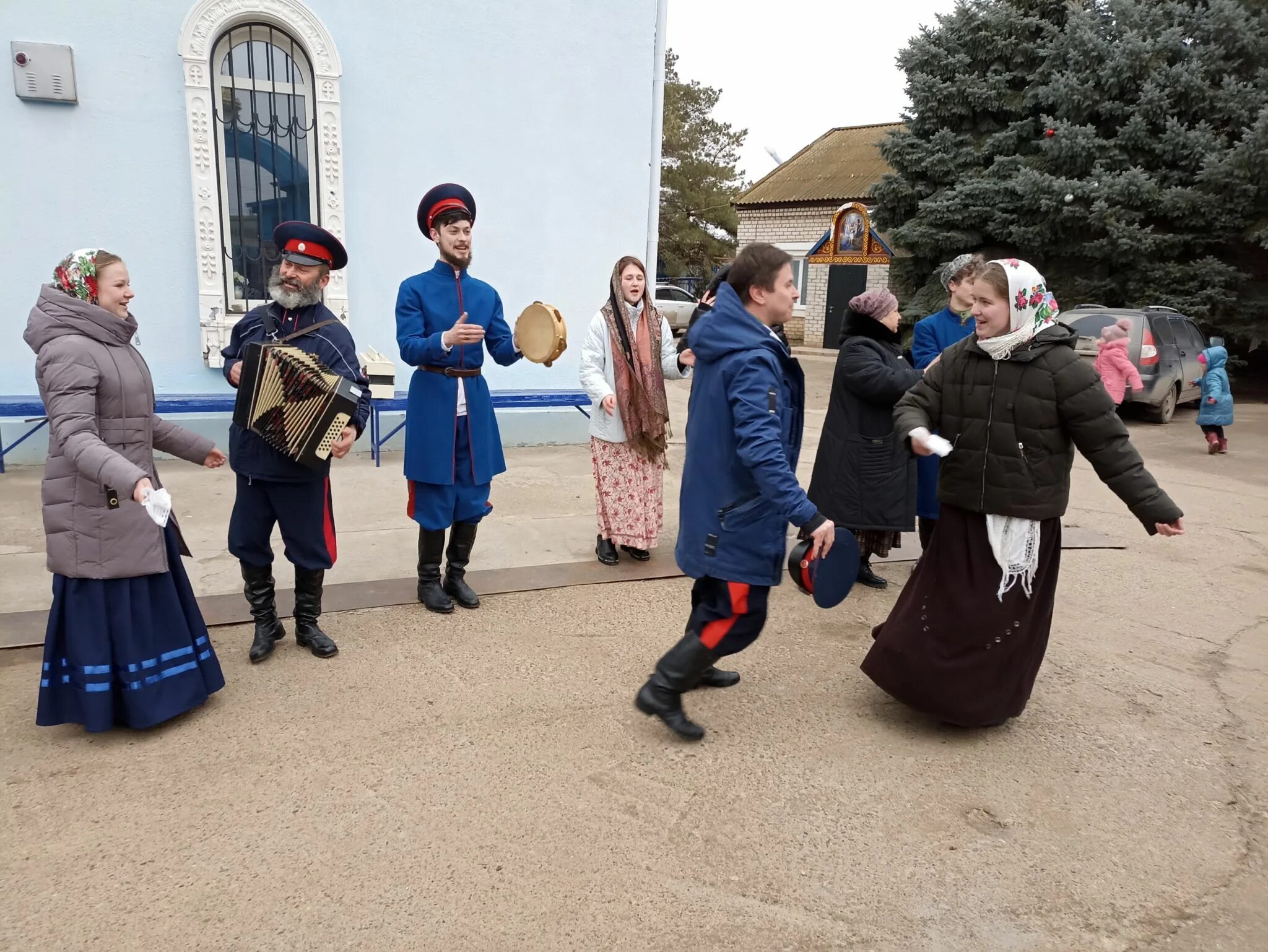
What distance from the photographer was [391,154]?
761cm

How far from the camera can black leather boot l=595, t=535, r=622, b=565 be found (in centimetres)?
529

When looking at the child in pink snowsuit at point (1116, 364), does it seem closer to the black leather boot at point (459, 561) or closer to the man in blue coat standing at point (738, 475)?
the black leather boot at point (459, 561)

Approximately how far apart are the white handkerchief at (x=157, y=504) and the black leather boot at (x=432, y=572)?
1.65m

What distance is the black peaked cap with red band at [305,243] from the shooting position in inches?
143

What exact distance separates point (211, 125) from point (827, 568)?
6505 millimetres

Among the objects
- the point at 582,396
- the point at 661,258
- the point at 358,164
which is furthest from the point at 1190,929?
the point at 661,258

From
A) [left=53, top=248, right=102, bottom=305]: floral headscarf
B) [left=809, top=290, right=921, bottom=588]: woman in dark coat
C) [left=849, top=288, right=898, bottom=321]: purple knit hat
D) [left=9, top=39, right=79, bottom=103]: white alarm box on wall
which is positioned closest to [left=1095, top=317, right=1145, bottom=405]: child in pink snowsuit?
[left=809, top=290, right=921, bottom=588]: woman in dark coat

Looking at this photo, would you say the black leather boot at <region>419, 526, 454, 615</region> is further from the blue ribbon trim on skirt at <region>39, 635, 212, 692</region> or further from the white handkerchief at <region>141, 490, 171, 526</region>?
the white handkerchief at <region>141, 490, 171, 526</region>

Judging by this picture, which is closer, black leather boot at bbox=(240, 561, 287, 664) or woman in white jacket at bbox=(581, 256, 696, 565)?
black leather boot at bbox=(240, 561, 287, 664)

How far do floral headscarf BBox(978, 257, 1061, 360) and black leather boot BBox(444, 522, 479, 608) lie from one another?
8.79 feet

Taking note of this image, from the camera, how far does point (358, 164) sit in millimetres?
7520

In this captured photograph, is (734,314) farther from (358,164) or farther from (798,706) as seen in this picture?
(358,164)

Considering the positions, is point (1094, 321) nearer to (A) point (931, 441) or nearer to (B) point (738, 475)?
(A) point (931, 441)

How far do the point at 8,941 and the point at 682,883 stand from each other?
5.66 ft
